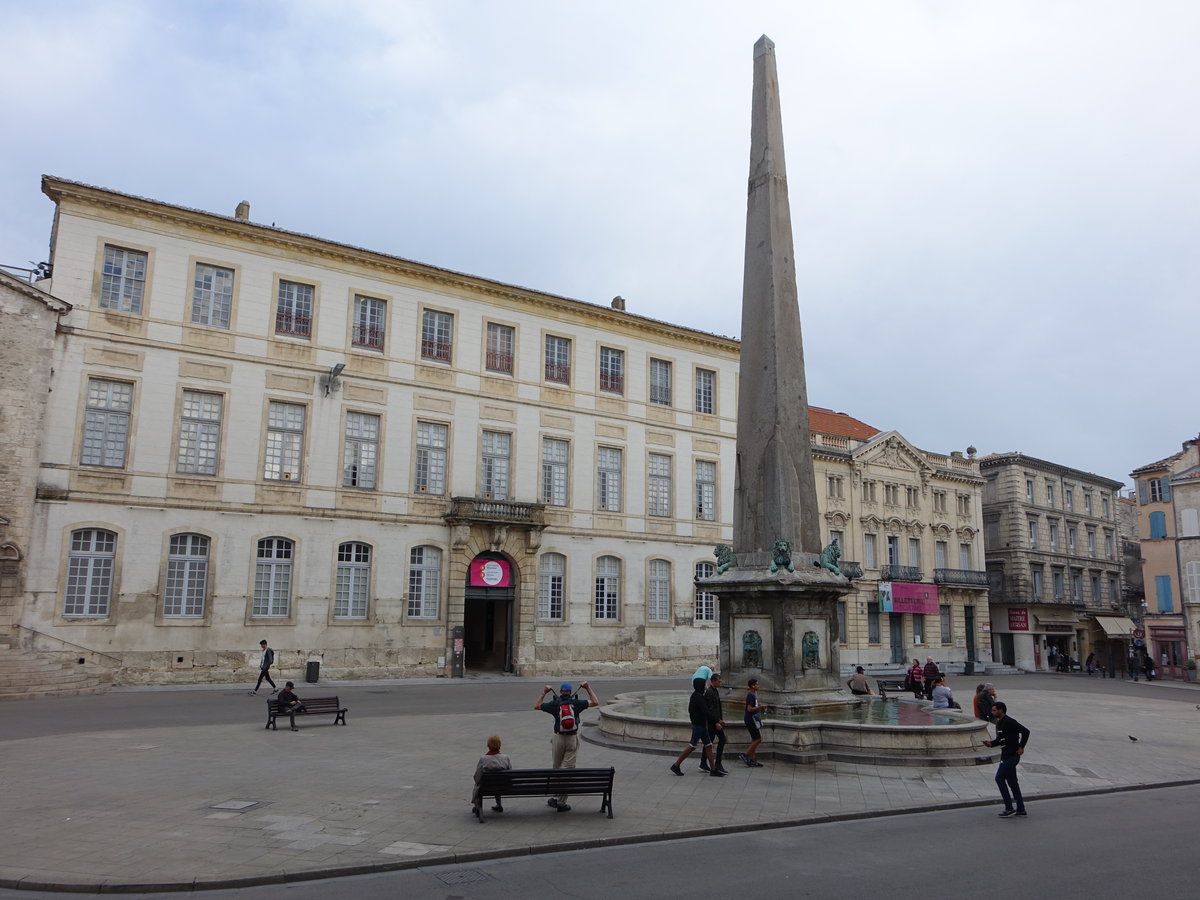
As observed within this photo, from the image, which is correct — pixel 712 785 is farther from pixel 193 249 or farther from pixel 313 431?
pixel 193 249

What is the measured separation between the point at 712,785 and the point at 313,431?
65.2 feet

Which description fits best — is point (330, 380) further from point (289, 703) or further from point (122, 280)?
point (289, 703)

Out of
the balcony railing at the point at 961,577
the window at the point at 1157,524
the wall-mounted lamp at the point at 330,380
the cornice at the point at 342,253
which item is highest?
the cornice at the point at 342,253

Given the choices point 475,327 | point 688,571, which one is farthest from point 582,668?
point 475,327

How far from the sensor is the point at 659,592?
3347 cm

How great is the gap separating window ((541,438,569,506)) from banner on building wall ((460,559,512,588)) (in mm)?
2831

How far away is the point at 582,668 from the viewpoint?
31031 mm

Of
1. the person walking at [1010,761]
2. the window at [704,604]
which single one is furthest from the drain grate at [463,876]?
the window at [704,604]

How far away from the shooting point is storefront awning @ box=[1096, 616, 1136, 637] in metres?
50.6

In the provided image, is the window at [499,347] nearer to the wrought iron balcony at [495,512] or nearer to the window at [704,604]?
the wrought iron balcony at [495,512]

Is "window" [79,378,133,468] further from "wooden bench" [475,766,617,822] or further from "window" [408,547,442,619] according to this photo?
"wooden bench" [475,766,617,822]

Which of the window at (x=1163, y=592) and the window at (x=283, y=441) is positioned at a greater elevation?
the window at (x=283, y=441)

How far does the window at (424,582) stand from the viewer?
28.1 metres

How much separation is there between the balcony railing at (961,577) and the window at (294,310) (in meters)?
34.2
